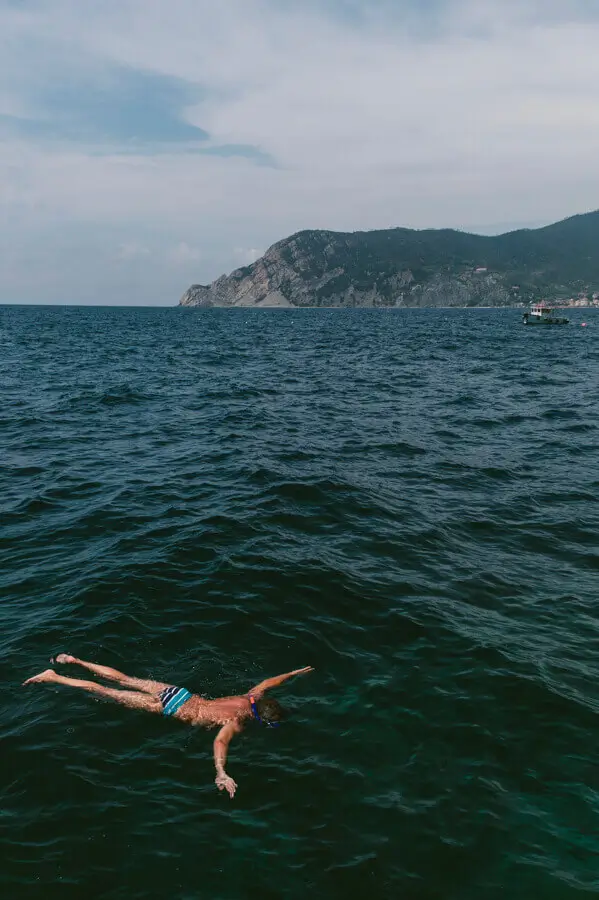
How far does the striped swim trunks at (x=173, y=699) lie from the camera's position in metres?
9.78

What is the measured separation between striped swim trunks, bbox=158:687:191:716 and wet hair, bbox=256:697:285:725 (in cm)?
136

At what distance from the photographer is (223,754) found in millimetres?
8875

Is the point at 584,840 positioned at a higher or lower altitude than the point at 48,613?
lower

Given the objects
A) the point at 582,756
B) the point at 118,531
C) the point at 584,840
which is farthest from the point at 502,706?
the point at 118,531

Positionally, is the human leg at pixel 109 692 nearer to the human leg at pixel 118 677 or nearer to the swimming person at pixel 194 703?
the swimming person at pixel 194 703

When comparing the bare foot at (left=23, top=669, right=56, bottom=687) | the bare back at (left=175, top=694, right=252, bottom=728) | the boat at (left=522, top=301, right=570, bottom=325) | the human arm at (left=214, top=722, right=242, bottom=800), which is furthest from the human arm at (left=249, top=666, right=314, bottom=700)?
the boat at (left=522, top=301, right=570, bottom=325)

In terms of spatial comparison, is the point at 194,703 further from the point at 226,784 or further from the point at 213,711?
the point at 226,784

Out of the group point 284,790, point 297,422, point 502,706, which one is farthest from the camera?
point 297,422

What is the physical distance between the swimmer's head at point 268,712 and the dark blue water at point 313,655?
0.69 ft

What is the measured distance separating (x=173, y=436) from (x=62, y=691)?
18756 millimetres

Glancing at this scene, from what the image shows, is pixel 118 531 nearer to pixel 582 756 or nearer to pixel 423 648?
pixel 423 648

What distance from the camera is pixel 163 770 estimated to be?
8656mm

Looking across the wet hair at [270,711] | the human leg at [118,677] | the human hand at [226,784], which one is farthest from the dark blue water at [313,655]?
the human leg at [118,677]

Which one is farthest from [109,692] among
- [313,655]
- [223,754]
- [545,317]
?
[545,317]
